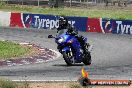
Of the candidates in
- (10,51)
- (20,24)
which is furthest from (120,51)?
(20,24)

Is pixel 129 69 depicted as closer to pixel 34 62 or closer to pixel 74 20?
pixel 34 62

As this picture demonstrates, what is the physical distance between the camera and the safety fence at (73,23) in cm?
3510

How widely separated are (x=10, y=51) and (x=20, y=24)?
14719mm

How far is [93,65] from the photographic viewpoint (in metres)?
19.2

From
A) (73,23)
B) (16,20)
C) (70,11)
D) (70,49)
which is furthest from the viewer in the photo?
(70,11)

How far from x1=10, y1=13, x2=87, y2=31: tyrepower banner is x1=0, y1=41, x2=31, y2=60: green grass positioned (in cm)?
1075

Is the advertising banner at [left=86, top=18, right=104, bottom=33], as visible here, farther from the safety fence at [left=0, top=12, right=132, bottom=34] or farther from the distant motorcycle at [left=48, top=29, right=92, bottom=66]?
the distant motorcycle at [left=48, top=29, right=92, bottom=66]

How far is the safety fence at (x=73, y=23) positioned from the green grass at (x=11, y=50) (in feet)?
35.5

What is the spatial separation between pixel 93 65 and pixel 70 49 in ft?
5.02

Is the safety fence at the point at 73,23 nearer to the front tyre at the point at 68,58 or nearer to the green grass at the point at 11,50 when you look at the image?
the green grass at the point at 11,50

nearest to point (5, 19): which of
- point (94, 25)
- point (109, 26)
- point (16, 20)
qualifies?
point (16, 20)

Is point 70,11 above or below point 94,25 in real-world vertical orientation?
below

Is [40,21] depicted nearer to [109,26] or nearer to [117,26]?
[109,26]

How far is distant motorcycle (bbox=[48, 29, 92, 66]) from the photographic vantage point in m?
17.9
